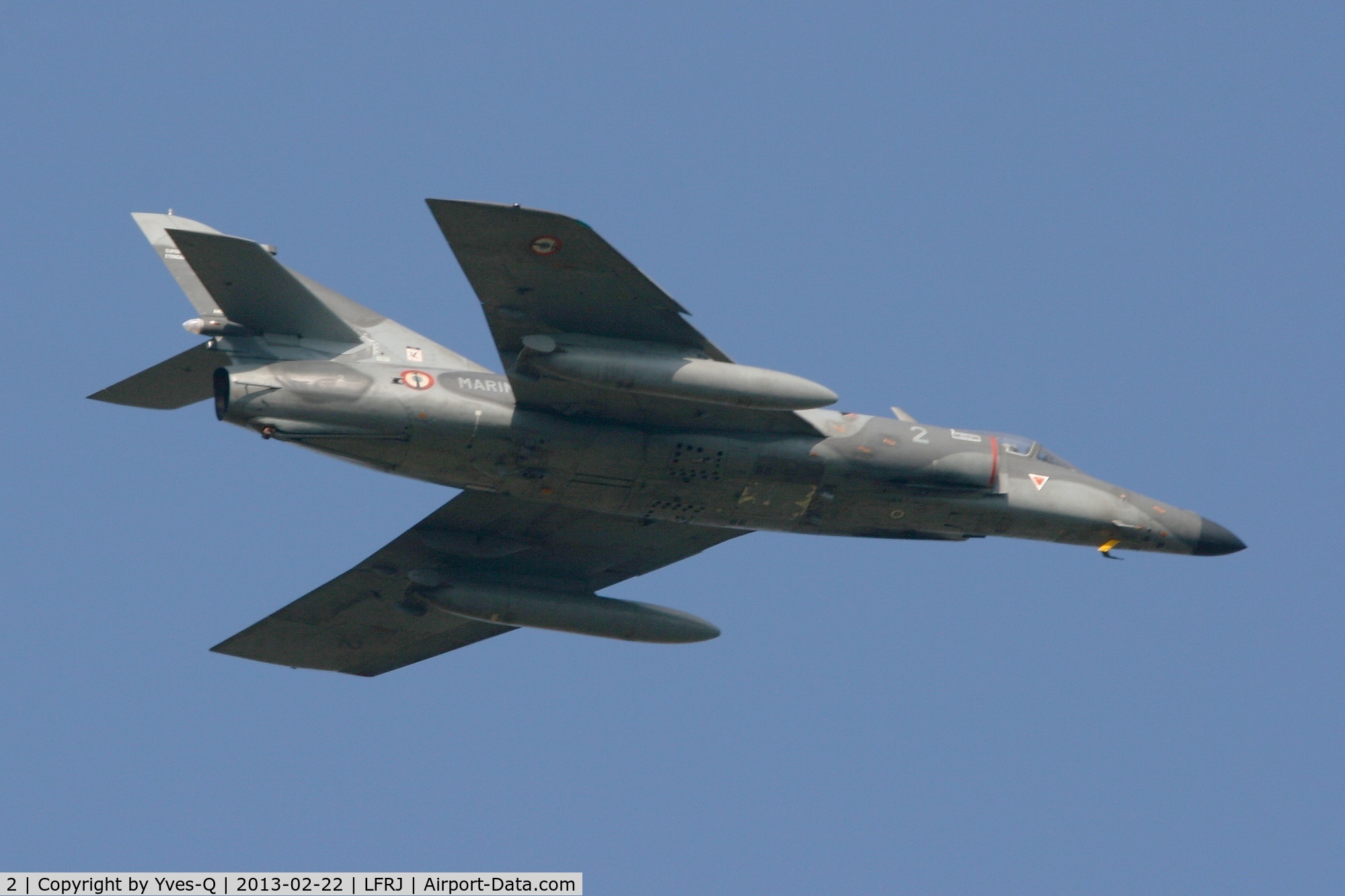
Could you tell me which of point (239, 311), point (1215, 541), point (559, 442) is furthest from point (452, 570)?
point (1215, 541)

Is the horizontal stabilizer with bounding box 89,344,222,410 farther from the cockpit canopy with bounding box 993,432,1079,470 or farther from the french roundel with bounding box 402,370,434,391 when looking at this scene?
the cockpit canopy with bounding box 993,432,1079,470

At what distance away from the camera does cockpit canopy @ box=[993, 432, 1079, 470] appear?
27438 millimetres

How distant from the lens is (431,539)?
1101 inches

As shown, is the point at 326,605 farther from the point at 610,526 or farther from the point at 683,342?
the point at 683,342

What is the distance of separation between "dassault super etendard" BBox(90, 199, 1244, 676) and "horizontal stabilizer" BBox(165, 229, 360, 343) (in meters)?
0.03

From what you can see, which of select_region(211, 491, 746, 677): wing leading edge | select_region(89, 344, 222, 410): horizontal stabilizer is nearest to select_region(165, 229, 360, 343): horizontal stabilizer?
select_region(89, 344, 222, 410): horizontal stabilizer

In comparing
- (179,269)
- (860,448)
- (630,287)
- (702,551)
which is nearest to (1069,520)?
(860,448)

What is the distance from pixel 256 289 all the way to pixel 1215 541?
15490 mm

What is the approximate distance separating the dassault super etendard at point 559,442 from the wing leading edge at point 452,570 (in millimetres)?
41

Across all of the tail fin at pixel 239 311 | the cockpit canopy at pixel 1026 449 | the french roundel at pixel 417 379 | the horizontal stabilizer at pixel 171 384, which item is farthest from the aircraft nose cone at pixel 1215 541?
the horizontal stabilizer at pixel 171 384

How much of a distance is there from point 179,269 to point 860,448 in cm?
1015

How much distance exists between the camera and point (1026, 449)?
27.6 meters

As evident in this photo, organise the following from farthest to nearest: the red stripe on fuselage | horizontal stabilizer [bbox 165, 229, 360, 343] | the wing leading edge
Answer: the wing leading edge → the red stripe on fuselage → horizontal stabilizer [bbox 165, 229, 360, 343]

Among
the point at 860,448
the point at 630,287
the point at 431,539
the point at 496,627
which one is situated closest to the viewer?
the point at 630,287
